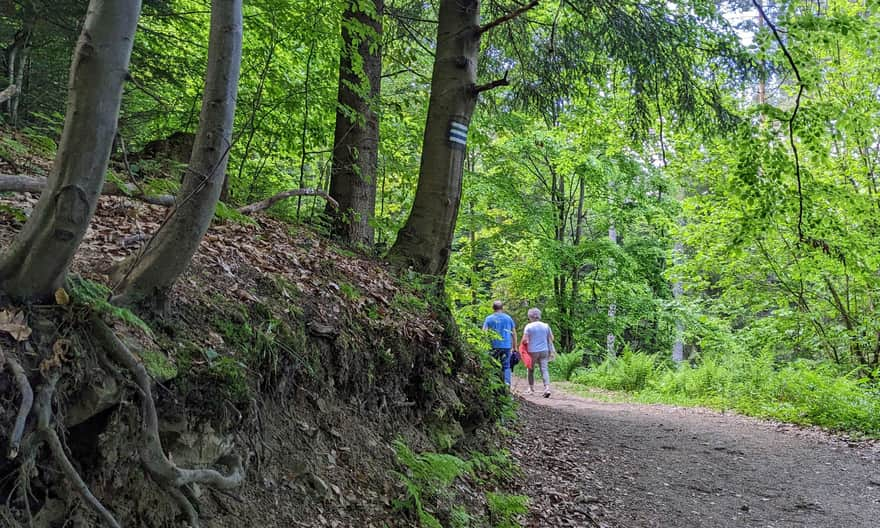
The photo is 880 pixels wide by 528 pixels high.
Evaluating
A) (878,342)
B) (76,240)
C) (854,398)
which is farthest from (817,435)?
(76,240)

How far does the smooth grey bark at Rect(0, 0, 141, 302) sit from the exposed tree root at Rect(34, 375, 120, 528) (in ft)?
1.59

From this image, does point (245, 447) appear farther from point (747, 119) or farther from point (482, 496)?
point (747, 119)

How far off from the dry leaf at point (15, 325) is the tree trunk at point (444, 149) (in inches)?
178

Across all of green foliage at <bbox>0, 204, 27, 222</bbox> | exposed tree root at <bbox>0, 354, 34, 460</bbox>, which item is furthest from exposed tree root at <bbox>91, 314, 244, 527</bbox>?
green foliage at <bbox>0, 204, 27, 222</bbox>

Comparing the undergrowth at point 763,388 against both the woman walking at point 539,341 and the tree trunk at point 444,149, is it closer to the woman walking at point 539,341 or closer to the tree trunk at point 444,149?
the woman walking at point 539,341

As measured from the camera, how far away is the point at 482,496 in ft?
15.5

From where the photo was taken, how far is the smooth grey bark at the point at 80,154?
206 cm

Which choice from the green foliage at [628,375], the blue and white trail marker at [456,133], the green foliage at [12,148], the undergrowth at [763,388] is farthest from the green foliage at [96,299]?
the green foliage at [628,375]

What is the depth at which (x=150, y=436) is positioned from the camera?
7.43ft

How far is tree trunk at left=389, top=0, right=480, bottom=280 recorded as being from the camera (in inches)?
261

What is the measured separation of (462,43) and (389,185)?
5.46 meters

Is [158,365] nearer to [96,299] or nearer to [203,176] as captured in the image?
[96,299]

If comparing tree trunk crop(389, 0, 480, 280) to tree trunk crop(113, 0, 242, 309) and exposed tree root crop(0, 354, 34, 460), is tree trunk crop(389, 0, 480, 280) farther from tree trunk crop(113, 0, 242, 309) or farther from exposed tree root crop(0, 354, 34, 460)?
exposed tree root crop(0, 354, 34, 460)

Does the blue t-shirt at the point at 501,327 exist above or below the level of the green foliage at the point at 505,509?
above
